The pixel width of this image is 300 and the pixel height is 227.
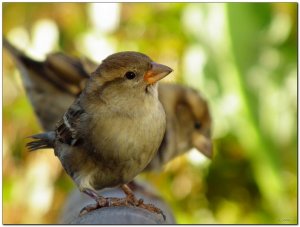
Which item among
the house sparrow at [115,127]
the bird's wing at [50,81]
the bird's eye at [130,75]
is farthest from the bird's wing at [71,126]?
the bird's wing at [50,81]

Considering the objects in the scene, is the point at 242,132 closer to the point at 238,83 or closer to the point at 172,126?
the point at 238,83

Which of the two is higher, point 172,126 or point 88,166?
point 88,166

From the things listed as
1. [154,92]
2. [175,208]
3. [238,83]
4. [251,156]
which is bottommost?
[175,208]

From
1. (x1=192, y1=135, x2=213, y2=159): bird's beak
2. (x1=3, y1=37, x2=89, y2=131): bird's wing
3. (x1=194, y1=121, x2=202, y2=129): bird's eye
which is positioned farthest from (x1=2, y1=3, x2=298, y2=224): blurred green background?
(x1=3, y1=37, x2=89, y2=131): bird's wing

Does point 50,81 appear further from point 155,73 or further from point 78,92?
point 155,73

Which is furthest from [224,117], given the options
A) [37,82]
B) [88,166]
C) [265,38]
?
[88,166]
